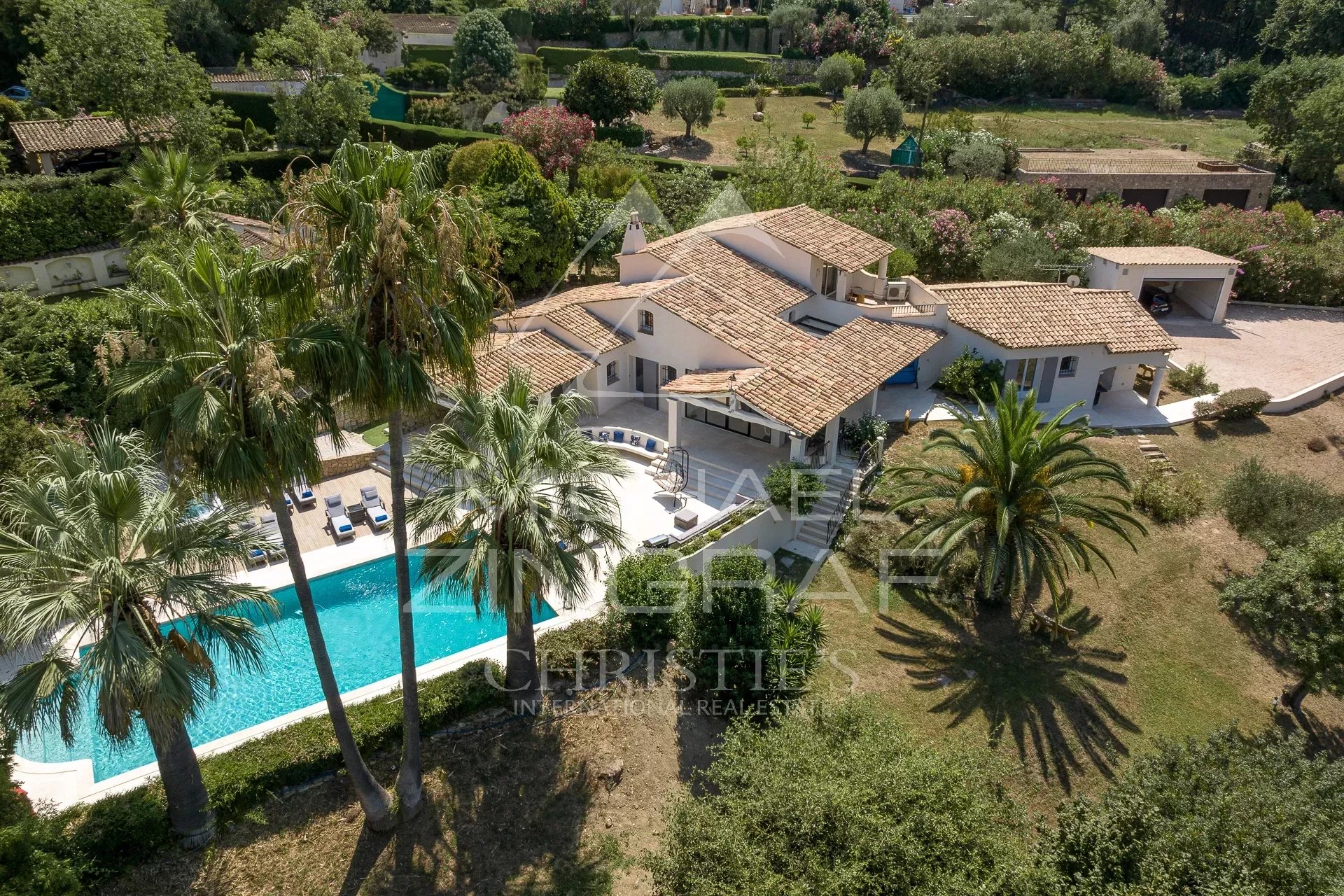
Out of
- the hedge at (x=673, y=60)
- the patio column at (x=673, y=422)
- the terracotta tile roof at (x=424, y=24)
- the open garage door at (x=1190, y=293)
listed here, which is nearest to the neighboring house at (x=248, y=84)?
the terracotta tile roof at (x=424, y=24)

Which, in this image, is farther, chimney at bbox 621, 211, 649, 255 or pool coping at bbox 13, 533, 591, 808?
chimney at bbox 621, 211, 649, 255

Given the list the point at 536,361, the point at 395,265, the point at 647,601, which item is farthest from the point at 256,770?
the point at 536,361

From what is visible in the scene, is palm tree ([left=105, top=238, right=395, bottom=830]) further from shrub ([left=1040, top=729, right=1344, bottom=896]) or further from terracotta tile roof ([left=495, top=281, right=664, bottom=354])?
terracotta tile roof ([left=495, top=281, right=664, bottom=354])

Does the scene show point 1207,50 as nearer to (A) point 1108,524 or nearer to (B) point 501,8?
(B) point 501,8

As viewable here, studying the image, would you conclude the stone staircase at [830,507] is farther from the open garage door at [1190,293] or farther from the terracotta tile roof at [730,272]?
the open garage door at [1190,293]

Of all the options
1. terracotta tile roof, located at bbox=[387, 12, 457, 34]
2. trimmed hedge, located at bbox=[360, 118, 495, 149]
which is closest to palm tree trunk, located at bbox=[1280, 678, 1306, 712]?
trimmed hedge, located at bbox=[360, 118, 495, 149]

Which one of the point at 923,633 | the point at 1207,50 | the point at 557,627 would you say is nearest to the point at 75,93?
the point at 557,627
